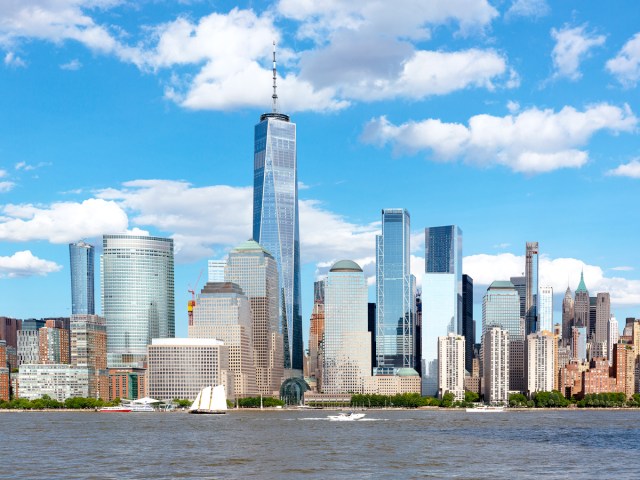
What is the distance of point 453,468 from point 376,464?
936cm

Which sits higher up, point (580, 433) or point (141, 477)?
point (141, 477)

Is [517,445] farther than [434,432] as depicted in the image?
No

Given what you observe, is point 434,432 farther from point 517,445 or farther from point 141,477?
point 141,477

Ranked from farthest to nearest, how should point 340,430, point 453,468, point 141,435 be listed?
point 340,430, point 141,435, point 453,468

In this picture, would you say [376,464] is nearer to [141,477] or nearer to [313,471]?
[313,471]

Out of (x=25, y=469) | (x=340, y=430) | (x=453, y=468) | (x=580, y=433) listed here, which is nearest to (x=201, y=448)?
(x=25, y=469)

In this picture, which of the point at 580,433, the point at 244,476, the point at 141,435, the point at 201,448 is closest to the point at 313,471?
the point at 244,476

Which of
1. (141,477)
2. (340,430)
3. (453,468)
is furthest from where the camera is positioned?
(340,430)

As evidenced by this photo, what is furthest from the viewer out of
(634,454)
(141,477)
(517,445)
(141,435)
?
(141,435)

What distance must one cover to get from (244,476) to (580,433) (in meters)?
101

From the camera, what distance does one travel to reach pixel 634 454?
440ft

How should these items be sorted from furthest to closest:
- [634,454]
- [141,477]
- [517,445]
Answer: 1. [517,445]
2. [634,454]
3. [141,477]

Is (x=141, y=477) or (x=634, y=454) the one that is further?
(x=634, y=454)

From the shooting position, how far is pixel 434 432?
18612 cm
